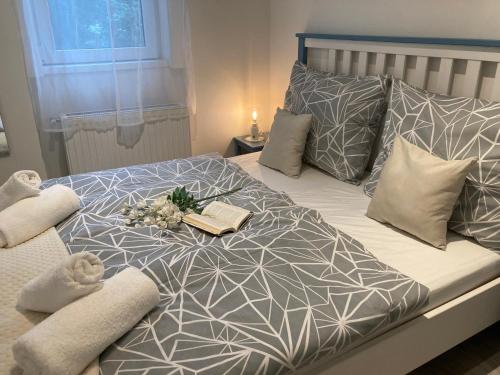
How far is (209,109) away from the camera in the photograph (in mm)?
3031

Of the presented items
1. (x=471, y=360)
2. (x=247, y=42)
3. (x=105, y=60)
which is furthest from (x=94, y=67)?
(x=471, y=360)

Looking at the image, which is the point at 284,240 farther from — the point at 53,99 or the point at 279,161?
the point at 53,99

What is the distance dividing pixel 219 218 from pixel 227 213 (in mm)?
41

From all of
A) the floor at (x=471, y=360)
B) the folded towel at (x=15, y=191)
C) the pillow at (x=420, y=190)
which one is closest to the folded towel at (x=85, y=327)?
the folded towel at (x=15, y=191)

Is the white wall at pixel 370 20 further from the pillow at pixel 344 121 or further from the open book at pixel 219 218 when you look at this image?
the open book at pixel 219 218

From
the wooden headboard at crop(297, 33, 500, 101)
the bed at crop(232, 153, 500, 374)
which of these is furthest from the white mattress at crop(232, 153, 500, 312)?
the wooden headboard at crop(297, 33, 500, 101)

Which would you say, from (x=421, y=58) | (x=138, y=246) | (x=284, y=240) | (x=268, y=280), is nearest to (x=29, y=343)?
(x=138, y=246)

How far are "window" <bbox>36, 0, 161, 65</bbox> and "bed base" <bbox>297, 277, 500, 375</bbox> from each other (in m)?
2.15

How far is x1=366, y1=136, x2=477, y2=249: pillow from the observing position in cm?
145

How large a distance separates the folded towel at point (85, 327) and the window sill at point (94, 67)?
5.78ft

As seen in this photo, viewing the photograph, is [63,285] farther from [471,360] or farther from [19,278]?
[471,360]

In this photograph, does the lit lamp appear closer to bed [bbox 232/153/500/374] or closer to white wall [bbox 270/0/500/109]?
white wall [bbox 270/0/500/109]

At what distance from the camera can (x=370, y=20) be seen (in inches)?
86.0

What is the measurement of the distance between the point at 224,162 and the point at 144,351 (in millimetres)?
1363
